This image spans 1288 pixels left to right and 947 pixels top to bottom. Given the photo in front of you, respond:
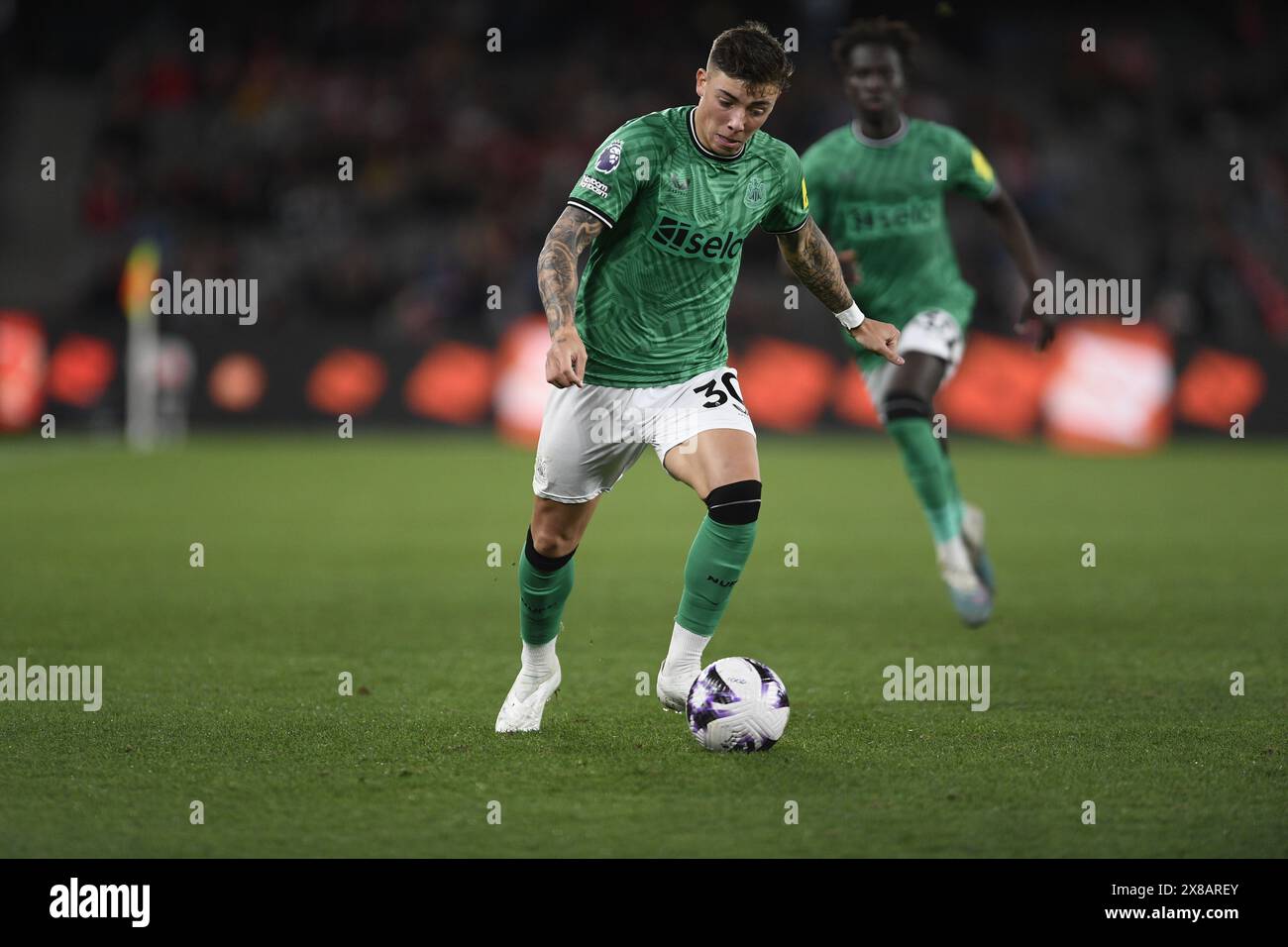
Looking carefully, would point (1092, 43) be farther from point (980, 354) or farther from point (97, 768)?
point (97, 768)

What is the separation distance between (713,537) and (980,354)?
13667 mm

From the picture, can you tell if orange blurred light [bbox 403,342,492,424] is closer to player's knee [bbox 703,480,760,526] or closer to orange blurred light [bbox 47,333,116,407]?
orange blurred light [bbox 47,333,116,407]

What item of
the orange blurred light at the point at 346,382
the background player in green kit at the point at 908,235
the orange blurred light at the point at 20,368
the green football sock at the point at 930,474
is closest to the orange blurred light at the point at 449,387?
the orange blurred light at the point at 346,382

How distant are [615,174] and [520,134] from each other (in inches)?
776

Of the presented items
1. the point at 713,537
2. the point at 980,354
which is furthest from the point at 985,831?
the point at 980,354

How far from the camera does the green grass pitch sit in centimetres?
400

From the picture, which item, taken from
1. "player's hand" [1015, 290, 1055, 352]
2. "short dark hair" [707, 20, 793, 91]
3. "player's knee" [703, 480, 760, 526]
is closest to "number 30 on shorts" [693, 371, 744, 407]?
"player's knee" [703, 480, 760, 526]

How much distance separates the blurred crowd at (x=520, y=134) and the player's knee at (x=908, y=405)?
40.6 ft

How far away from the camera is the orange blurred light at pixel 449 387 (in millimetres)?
19234

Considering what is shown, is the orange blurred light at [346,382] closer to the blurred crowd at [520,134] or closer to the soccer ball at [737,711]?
the blurred crowd at [520,134]

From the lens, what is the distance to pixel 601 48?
25266 mm

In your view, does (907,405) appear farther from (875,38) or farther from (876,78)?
(875,38)

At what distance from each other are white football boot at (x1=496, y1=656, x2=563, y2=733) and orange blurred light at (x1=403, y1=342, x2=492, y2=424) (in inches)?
559

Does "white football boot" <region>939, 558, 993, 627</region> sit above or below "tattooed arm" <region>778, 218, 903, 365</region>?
below
